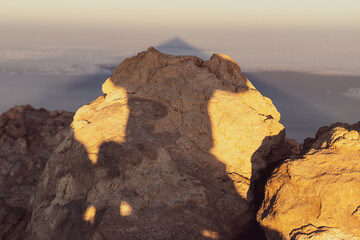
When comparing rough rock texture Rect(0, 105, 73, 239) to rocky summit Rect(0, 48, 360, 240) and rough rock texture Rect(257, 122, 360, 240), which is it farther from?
rough rock texture Rect(257, 122, 360, 240)

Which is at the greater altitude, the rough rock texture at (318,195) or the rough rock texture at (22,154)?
the rough rock texture at (318,195)

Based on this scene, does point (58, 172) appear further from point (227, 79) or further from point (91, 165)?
point (227, 79)

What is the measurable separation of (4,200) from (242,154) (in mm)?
5858

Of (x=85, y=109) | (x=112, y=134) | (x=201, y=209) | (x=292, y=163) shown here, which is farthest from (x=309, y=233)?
(x=85, y=109)

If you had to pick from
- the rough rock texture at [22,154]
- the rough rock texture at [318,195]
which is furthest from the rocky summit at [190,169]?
the rough rock texture at [22,154]

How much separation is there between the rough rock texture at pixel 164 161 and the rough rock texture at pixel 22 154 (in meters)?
2.31

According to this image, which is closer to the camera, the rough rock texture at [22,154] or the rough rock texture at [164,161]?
the rough rock texture at [164,161]

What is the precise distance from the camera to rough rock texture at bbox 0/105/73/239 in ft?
25.5

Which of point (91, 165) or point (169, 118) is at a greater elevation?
point (169, 118)

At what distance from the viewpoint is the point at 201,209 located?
15.8 feet

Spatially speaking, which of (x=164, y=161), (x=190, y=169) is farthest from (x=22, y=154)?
(x=190, y=169)

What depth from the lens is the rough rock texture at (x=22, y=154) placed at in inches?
306

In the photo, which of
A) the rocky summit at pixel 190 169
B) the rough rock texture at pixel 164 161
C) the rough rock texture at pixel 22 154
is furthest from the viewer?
the rough rock texture at pixel 22 154

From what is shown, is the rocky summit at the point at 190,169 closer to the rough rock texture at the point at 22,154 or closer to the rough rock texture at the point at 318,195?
the rough rock texture at the point at 318,195
